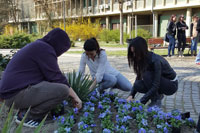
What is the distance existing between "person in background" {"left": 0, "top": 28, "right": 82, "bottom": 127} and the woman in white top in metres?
0.91

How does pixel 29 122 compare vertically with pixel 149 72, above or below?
below

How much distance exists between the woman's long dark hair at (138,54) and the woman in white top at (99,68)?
0.77 m

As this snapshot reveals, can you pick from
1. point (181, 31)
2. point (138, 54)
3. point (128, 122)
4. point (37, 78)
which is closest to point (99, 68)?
point (138, 54)

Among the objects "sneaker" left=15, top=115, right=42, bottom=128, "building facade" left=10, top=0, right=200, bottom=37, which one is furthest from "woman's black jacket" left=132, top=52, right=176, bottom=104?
"building facade" left=10, top=0, right=200, bottom=37

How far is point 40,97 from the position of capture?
Answer: 2830 mm

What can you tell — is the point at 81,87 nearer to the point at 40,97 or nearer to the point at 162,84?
the point at 40,97

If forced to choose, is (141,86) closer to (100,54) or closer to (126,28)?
(100,54)

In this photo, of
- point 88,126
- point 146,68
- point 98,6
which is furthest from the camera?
point 98,6

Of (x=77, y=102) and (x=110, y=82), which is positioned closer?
(x=77, y=102)

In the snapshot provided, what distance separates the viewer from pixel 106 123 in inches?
101

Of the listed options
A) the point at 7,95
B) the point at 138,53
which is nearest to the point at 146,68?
the point at 138,53

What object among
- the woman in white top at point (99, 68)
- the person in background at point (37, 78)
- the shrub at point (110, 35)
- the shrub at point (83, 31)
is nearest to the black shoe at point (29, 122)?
the person in background at point (37, 78)

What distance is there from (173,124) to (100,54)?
1.85 m

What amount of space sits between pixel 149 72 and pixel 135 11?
90.7 feet
